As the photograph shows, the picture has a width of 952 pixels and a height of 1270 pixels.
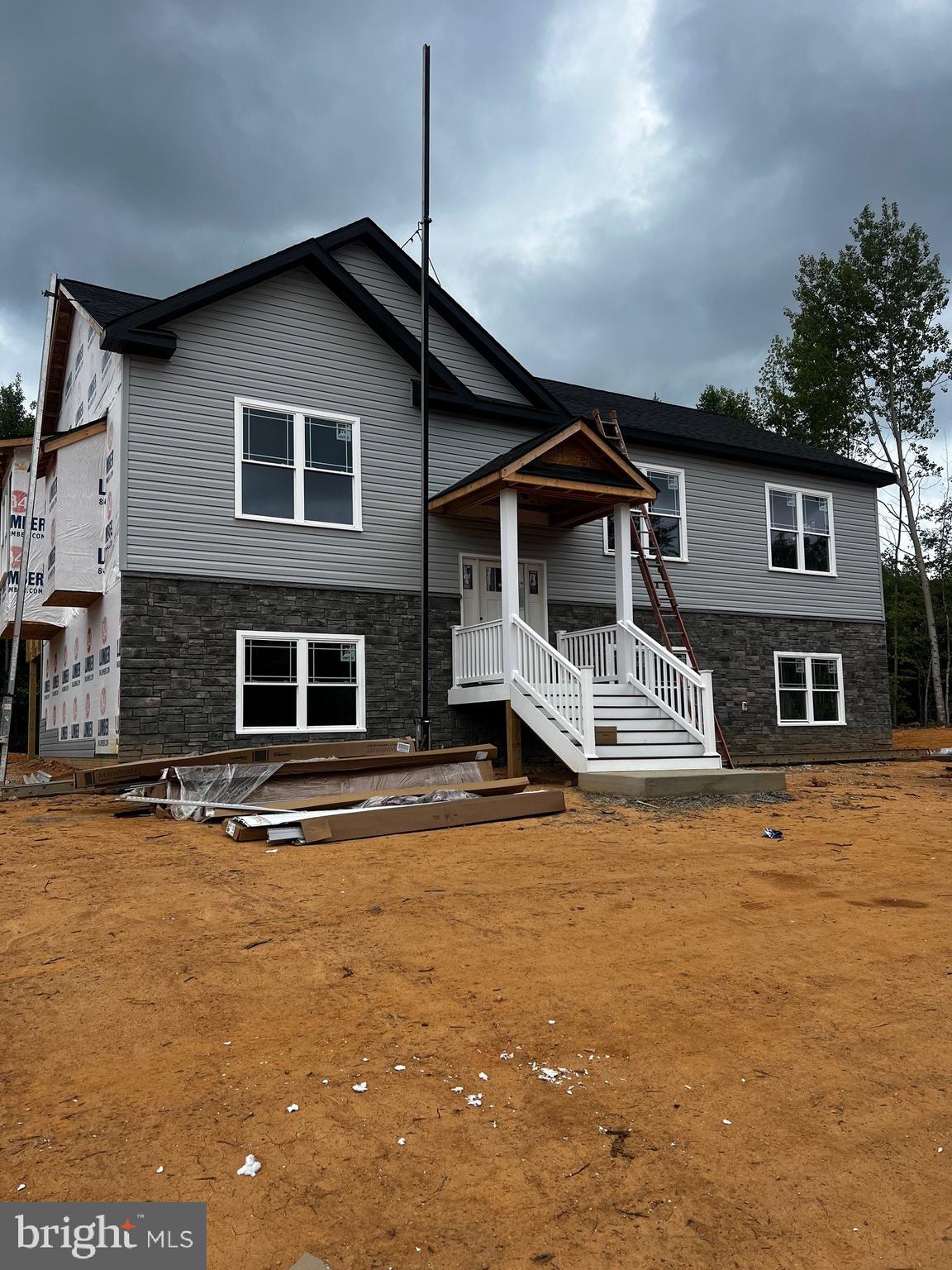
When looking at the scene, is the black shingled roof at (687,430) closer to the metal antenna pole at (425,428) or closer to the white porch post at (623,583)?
the white porch post at (623,583)

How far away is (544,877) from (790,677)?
43.3 ft

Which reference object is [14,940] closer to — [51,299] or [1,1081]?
[1,1081]

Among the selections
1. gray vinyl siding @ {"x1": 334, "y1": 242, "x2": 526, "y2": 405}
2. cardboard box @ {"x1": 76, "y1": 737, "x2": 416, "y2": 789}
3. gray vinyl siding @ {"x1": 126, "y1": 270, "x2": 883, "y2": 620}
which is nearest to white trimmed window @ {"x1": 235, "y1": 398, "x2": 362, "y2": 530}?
gray vinyl siding @ {"x1": 126, "y1": 270, "x2": 883, "y2": 620}

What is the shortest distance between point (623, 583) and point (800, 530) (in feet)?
23.2

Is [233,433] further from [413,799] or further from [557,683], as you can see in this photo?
[413,799]

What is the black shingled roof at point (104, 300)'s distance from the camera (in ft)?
43.9

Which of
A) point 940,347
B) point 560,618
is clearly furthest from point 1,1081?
point 940,347

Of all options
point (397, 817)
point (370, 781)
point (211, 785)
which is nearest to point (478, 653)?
point (370, 781)

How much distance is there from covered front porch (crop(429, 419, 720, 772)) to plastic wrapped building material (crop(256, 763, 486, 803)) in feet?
6.14

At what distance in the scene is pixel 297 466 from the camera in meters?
13.6

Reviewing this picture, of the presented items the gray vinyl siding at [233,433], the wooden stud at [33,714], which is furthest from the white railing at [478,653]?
the wooden stud at [33,714]

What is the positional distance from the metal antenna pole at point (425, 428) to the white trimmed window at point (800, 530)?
8.24 m

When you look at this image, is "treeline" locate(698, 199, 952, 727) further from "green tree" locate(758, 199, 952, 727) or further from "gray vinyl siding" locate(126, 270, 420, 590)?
"gray vinyl siding" locate(126, 270, 420, 590)

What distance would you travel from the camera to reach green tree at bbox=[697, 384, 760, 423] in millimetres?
41125
